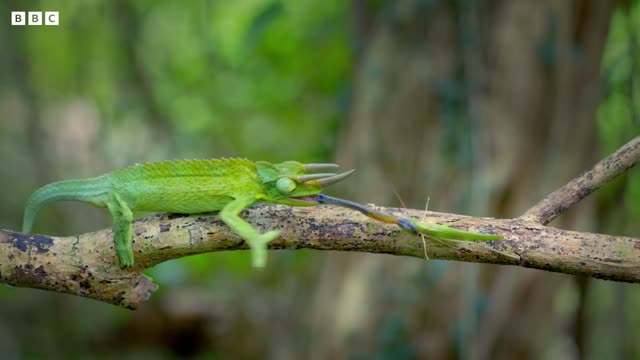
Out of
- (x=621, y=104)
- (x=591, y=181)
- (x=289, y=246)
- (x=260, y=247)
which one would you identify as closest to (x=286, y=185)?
(x=289, y=246)

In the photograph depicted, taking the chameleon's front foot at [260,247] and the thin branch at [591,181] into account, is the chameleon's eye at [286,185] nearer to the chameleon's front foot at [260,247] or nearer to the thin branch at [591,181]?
the chameleon's front foot at [260,247]

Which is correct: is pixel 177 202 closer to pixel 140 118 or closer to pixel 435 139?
pixel 435 139

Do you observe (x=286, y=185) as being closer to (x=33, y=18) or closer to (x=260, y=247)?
(x=260, y=247)

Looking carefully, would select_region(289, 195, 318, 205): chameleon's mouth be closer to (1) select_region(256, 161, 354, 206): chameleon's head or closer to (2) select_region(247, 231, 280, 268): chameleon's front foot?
(1) select_region(256, 161, 354, 206): chameleon's head

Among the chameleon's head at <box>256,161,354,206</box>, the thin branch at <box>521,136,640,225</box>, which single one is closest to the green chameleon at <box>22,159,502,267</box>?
the chameleon's head at <box>256,161,354,206</box>

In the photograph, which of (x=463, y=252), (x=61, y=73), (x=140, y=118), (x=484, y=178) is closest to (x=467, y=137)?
(x=484, y=178)

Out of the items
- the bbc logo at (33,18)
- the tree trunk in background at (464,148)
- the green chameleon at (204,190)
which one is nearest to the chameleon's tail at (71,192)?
the green chameleon at (204,190)

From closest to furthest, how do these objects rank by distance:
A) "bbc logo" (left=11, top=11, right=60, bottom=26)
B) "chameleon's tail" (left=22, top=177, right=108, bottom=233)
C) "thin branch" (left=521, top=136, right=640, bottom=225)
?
1. "thin branch" (left=521, top=136, right=640, bottom=225)
2. "chameleon's tail" (left=22, top=177, right=108, bottom=233)
3. "bbc logo" (left=11, top=11, right=60, bottom=26)

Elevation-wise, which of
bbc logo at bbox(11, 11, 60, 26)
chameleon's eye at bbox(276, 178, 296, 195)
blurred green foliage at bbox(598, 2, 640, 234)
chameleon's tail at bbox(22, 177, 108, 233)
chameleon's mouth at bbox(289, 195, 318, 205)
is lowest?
chameleon's mouth at bbox(289, 195, 318, 205)
